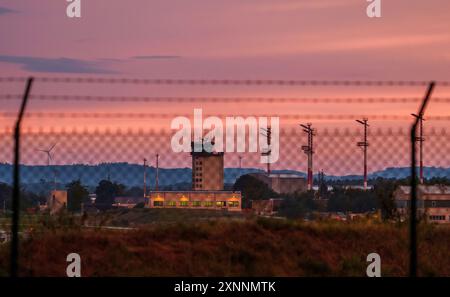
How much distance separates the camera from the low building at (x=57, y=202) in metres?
17.2

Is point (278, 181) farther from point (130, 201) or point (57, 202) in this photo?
point (57, 202)

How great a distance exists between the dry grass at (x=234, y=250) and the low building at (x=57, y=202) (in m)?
0.47

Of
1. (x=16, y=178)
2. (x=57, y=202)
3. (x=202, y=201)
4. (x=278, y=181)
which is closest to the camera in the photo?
(x=16, y=178)

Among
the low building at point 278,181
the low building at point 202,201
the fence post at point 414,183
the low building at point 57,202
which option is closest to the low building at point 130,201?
the low building at point 202,201

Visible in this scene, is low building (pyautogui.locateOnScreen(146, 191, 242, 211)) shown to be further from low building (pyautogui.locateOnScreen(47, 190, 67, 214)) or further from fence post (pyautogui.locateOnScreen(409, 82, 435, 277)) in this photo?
fence post (pyautogui.locateOnScreen(409, 82, 435, 277))

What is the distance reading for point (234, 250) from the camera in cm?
1719

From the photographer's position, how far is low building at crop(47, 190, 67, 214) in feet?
56.5

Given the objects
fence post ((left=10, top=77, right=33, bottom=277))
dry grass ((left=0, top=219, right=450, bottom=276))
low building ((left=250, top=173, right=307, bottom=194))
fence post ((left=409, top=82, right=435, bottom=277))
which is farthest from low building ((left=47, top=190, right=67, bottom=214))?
low building ((left=250, top=173, right=307, bottom=194))

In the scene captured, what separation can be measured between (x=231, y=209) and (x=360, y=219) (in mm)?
7042

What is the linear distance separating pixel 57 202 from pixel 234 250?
335cm

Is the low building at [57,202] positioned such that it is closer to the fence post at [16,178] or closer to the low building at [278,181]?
the fence post at [16,178]

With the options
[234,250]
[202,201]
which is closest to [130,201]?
[202,201]
